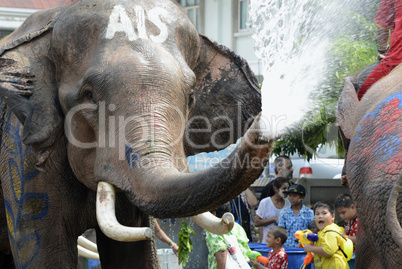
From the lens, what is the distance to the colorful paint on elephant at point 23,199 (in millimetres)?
→ 5039

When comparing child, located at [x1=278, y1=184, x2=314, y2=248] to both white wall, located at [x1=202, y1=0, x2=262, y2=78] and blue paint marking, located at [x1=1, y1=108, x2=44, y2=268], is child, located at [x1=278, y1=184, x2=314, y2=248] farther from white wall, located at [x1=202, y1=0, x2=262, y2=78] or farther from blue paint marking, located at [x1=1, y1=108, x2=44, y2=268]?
white wall, located at [x1=202, y1=0, x2=262, y2=78]

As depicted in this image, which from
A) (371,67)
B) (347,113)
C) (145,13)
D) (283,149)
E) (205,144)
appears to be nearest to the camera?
(145,13)

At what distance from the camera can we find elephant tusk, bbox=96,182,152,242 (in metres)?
4.07

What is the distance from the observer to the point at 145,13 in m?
4.91

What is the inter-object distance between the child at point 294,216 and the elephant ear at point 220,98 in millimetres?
3061

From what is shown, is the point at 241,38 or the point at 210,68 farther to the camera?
the point at 241,38

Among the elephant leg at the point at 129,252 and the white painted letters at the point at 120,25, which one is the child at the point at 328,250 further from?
the white painted letters at the point at 120,25

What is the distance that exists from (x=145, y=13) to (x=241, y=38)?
44.9 feet

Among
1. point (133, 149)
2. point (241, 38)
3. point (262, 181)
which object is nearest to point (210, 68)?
point (133, 149)

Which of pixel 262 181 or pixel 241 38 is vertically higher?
pixel 241 38

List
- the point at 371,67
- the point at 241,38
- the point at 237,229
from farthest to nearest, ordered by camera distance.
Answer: the point at 241,38 → the point at 237,229 → the point at 371,67

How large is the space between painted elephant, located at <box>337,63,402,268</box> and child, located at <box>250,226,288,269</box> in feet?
6.02

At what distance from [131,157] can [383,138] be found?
5.09 ft

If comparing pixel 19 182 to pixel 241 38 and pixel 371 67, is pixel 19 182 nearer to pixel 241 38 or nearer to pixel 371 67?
pixel 371 67
